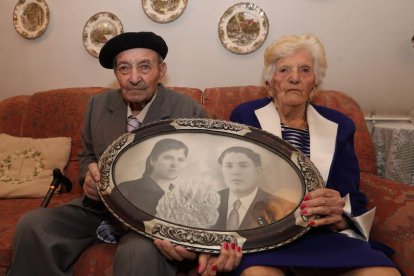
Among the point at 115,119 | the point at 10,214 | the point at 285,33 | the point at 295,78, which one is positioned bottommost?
the point at 10,214

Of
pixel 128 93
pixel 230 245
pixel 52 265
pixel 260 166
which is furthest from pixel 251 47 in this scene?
pixel 52 265

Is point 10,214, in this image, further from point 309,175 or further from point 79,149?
point 309,175

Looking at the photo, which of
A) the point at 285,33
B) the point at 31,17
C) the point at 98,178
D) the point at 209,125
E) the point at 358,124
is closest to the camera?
the point at 98,178

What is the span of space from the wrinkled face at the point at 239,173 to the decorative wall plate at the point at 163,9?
128 cm

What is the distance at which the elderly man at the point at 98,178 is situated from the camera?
40.3 inches

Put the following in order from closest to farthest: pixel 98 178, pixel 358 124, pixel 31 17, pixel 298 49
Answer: pixel 98 178 → pixel 298 49 → pixel 358 124 → pixel 31 17

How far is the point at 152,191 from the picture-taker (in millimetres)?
1029

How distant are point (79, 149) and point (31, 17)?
1118 mm

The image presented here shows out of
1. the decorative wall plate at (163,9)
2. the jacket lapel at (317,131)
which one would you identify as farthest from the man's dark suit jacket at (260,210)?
the decorative wall plate at (163,9)

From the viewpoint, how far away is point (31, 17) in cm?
226

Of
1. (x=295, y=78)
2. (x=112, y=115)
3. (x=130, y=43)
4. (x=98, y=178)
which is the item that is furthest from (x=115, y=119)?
(x=295, y=78)

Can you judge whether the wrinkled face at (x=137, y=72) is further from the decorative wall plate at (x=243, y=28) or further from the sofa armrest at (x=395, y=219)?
the sofa armrest at (x=395, y=219)

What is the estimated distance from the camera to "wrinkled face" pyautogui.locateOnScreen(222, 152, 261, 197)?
1.04 metres

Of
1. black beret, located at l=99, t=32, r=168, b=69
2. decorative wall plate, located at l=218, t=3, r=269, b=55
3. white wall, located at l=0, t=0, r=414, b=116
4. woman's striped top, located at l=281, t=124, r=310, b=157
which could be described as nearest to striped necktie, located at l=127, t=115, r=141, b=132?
black beret, located at l=99, t=32, r=168, b=69
